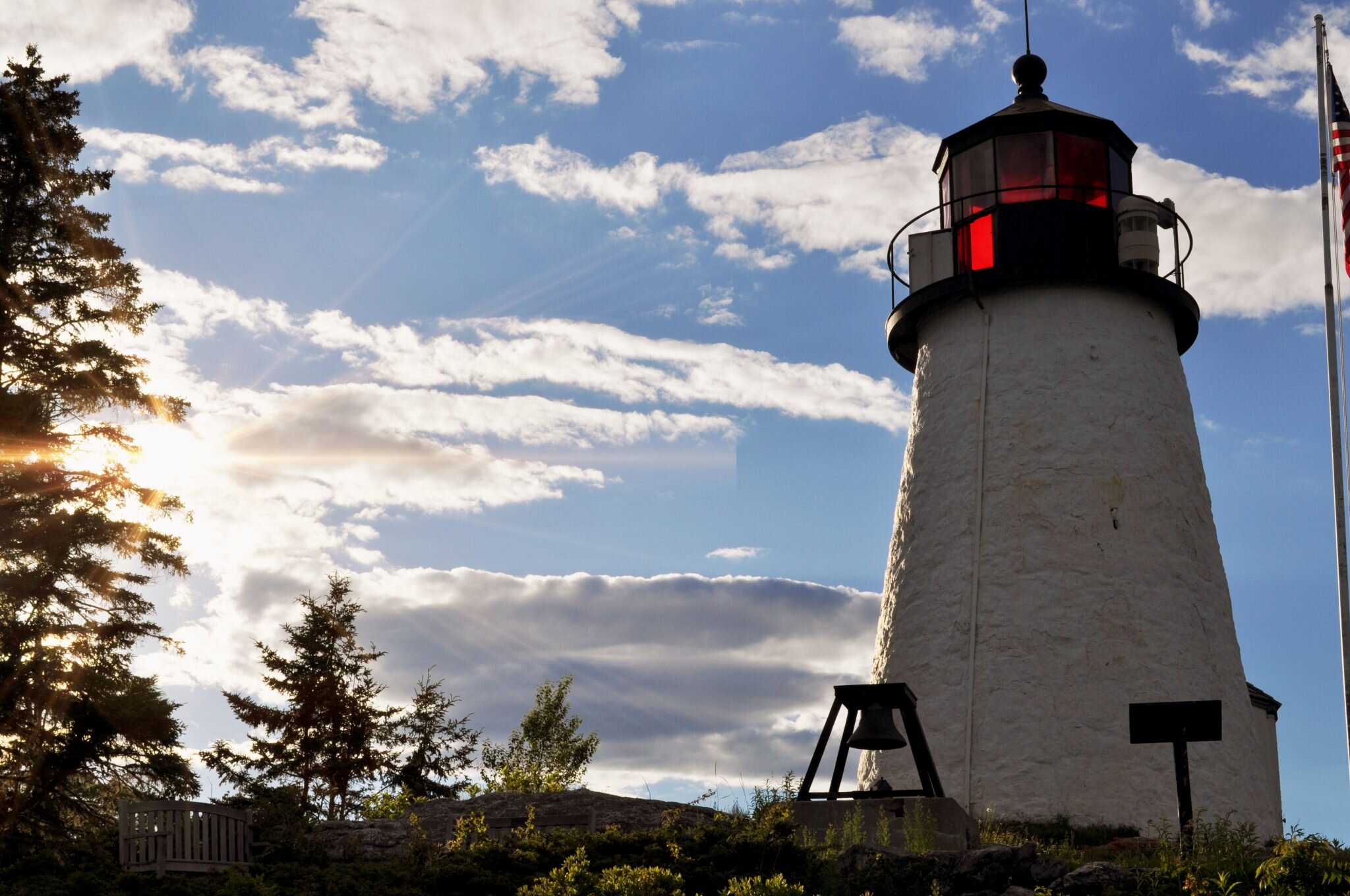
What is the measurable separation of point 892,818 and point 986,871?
3.48 m

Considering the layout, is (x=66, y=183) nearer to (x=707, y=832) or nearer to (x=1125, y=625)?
(x=707, y=832)

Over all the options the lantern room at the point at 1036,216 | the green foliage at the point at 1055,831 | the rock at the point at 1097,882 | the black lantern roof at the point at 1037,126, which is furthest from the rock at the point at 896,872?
the black lantern roof at the point at 1037,126

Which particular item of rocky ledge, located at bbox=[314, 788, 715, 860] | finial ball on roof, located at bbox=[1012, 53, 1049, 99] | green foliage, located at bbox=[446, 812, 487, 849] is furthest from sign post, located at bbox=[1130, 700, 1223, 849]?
finial ball on roof, located at bbox=[1012, 53, 1049, 99]

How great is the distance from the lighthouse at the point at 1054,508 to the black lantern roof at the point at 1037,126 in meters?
0.04

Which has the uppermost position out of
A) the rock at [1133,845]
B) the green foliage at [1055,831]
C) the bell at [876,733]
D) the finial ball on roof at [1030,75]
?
the finial ball on roof at [1030,75]

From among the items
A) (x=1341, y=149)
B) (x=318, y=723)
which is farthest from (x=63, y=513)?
(x=1341, y=149)

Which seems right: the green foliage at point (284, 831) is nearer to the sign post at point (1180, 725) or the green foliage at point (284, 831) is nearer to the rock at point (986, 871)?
the rock at point (986, 871)

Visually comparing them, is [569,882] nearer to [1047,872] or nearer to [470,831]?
[470,831]

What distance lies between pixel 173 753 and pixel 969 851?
51.0ft

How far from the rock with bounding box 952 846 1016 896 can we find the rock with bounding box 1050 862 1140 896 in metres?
0.42

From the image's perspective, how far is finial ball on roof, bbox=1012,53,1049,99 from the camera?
79.9 feet

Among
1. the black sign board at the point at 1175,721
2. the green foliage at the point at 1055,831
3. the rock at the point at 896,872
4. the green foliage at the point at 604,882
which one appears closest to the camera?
the green foliage at the point at 604,882

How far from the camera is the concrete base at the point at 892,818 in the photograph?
15.1 metres

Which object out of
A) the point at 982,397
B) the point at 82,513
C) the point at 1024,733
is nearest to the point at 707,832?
the point at 1024,733
